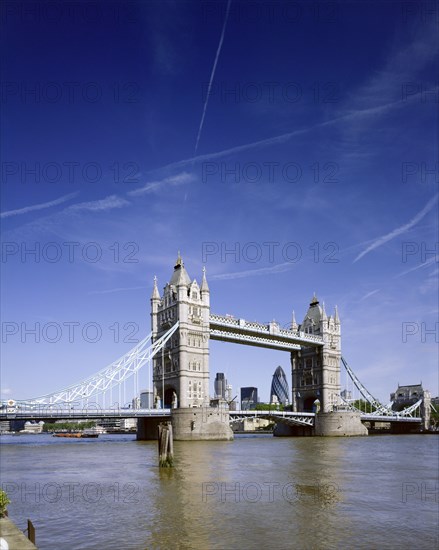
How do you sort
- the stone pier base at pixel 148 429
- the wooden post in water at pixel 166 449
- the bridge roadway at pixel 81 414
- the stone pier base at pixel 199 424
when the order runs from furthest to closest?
the stone pier base at pixel 148 429, the stone pier base at pixel 199 424, the bridge roadway at pixel 81 414, the wooden post in water at pixel 166 449

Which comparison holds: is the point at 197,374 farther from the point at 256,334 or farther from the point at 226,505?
the point at 226,505

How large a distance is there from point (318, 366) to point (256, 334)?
66.5 ft

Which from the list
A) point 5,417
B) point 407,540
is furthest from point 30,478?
point 5,417

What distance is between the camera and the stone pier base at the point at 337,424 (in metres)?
104

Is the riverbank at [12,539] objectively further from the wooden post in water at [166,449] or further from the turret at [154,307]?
the turret at [154,307]

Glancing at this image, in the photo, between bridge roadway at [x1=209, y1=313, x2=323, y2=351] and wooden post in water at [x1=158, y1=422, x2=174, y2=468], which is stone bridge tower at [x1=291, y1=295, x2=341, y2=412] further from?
wooden post in water at [x1=158, y1=422, x2=174, y2=468]

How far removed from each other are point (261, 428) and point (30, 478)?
6116 inches

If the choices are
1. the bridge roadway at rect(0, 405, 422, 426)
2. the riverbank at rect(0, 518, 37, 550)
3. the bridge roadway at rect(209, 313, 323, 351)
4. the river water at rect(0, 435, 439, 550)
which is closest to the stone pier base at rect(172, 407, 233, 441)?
the bridge roadway at rect(0, 405, 422, 426)

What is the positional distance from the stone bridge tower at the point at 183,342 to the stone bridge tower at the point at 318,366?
107 feet

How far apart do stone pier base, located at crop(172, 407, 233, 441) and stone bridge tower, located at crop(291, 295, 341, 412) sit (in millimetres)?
37529

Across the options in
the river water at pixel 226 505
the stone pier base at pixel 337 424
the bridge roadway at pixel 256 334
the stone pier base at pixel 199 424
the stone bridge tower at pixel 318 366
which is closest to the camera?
the river water at pixel 226 505

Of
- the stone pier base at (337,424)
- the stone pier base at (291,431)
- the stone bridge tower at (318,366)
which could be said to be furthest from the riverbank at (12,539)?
the stone bridge tower at (318,366)

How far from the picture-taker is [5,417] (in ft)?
237

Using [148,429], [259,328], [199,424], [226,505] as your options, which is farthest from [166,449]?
[259,328]
